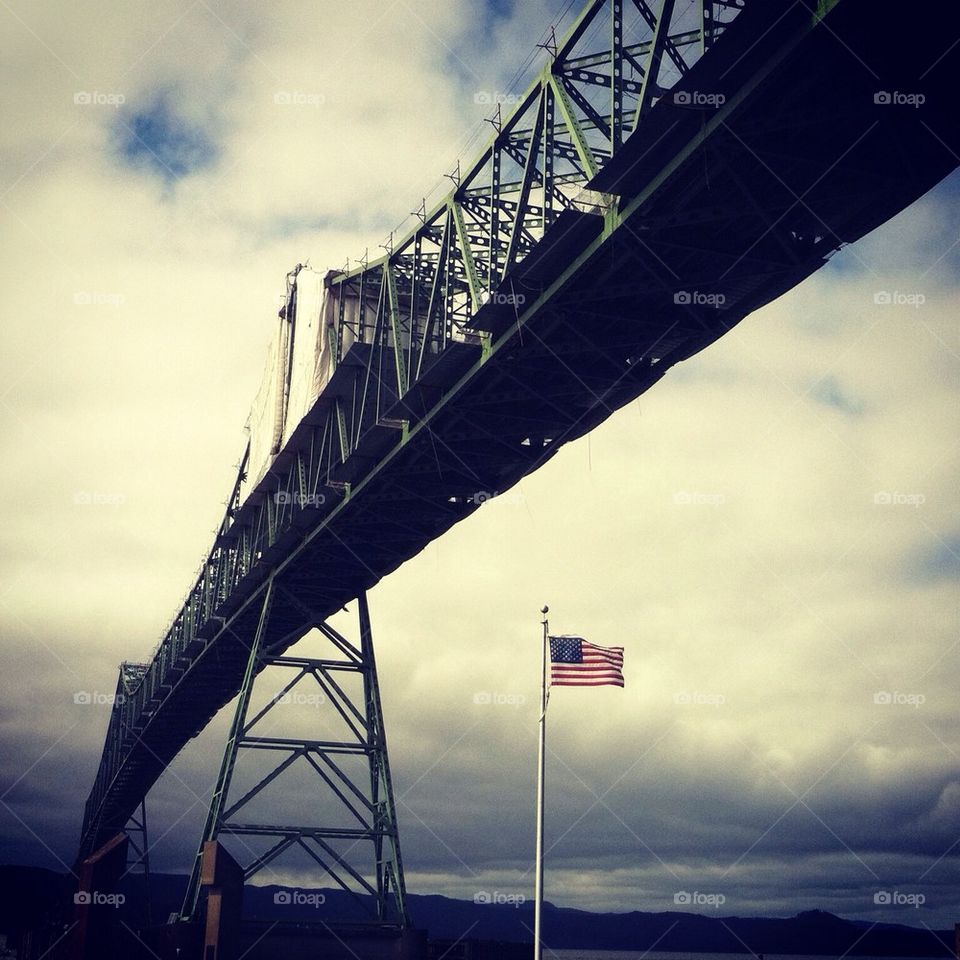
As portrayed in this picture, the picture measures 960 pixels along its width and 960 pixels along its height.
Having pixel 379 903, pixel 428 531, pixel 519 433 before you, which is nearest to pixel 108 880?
pixel 379 903

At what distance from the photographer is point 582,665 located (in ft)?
87.6

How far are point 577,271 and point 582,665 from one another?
871cm

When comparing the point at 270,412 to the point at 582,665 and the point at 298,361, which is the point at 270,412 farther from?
→ the point at 582,665

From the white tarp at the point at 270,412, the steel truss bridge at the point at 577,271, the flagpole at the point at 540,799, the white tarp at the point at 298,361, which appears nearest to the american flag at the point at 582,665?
the flagpole at the point at 540,799

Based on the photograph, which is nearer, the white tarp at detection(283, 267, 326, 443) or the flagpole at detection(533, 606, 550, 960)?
the flagpole at detection(533, 606, 550, 960)

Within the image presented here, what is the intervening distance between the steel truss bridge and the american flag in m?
6.81

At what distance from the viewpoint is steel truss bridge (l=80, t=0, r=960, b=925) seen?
66.0 ft

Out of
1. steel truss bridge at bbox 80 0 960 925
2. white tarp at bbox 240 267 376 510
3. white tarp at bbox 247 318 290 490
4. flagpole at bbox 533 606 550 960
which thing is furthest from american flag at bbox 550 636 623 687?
white tarp at bbox 247 318 290 490

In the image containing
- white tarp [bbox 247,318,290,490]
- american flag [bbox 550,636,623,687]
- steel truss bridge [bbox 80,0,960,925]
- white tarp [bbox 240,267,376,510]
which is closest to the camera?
steel truss bridge [bbox 80,0,960,925]

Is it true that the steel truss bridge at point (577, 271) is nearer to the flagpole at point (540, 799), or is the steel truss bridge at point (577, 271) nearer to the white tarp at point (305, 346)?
the white tarp at point (305, 346)

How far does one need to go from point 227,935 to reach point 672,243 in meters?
25.4

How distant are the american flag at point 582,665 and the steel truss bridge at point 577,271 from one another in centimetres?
681

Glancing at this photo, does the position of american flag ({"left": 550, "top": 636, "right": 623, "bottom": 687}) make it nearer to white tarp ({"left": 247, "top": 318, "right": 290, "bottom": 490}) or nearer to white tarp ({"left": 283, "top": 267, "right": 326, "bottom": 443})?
white tarp ({"left": 283, "top": 267, "right": 326, "bottom": 443})

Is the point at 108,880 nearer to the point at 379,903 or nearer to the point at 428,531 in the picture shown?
the point at 379,903
